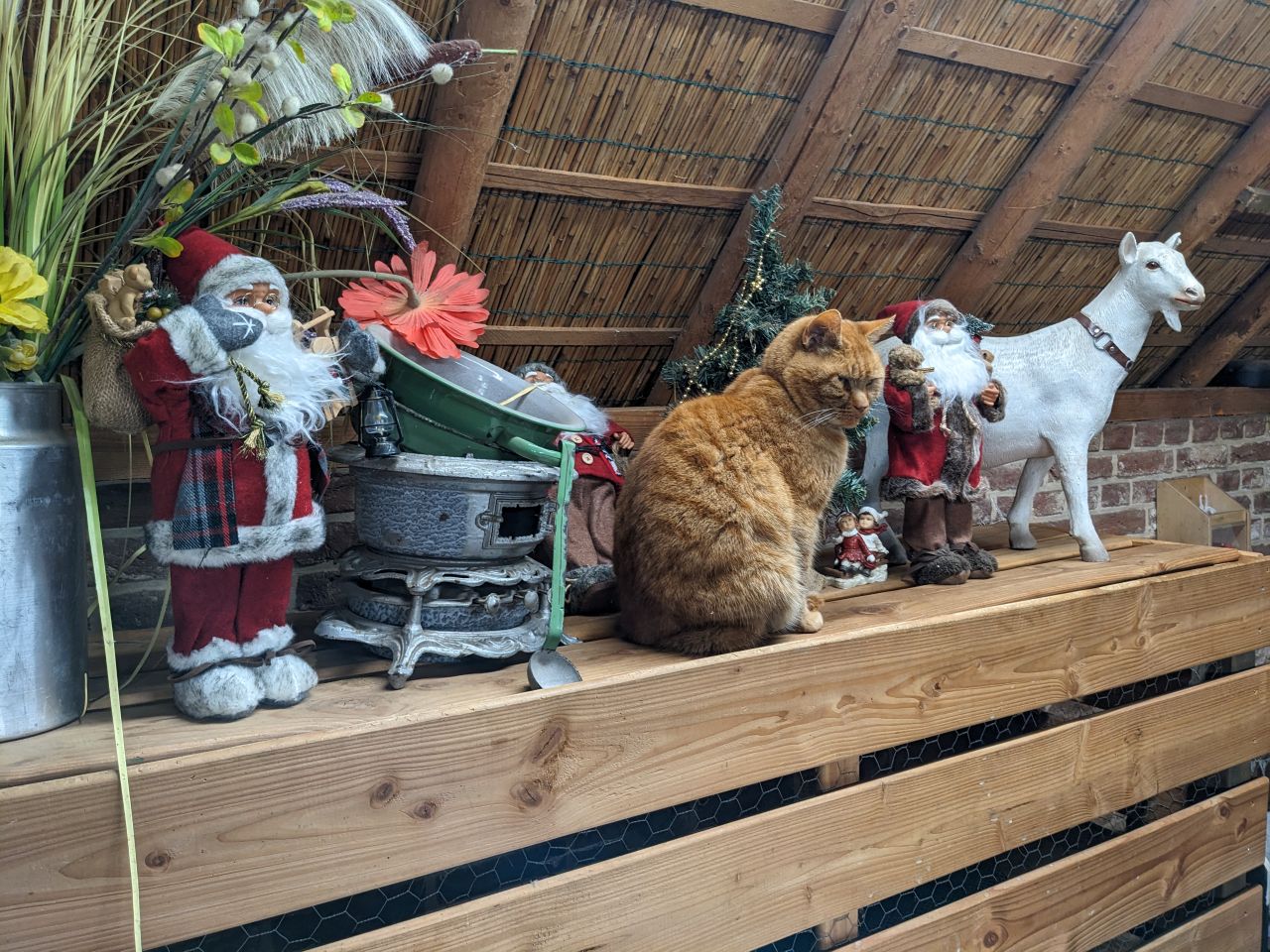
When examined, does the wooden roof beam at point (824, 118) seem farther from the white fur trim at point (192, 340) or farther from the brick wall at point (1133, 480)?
the white fur trim at point (192, 340)

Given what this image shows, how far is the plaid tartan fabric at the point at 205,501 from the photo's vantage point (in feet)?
3.17

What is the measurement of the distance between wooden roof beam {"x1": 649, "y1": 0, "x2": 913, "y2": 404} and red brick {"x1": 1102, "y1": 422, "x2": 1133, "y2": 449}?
146 cm

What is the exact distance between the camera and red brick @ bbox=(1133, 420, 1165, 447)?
2857mm

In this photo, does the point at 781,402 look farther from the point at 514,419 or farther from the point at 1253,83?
the point at 1253,83

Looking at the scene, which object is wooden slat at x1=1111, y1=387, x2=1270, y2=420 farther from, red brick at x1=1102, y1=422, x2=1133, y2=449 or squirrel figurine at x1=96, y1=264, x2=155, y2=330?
squirrel figurine at x1=96, y1=264, x2=155, y2=330

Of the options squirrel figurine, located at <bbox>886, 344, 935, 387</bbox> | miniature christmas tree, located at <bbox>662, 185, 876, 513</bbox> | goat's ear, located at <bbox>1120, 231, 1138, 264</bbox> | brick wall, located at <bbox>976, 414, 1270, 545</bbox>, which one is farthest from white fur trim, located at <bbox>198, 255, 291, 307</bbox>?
brick wall, located at <bbox>976, 414, 1270, 545</bbox>

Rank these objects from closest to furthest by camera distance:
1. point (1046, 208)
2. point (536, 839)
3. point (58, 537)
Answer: point (58, 537), point (536, 839), point (1046, 208)

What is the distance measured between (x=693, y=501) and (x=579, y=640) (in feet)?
0.86

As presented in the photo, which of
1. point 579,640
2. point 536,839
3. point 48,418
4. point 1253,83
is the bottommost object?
point 536,839

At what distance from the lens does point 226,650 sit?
0.99 metres

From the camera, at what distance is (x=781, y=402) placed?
1363 millimetres

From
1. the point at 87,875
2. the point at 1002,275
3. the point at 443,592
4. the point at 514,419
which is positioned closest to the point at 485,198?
the point at 514,419

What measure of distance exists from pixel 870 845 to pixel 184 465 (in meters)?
1.02

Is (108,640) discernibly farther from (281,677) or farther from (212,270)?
(212,270)
